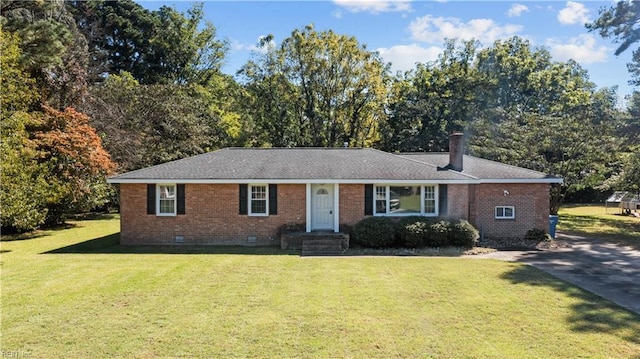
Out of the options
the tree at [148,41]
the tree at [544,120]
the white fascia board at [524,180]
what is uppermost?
the tree at [148,41]

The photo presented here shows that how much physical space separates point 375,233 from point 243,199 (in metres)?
5.43

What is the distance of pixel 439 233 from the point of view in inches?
596

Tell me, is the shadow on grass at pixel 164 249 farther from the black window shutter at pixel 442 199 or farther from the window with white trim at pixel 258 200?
the black window shutter at pixel 442 199

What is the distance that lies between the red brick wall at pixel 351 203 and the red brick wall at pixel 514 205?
199 inches

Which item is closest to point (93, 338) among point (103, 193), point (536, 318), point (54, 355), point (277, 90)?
point (54, 355)

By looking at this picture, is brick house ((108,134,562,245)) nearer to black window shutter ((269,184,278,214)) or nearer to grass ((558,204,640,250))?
black window shutter ((269,184,278,214))

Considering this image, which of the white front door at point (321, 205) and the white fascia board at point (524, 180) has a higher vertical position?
the white fascia board at point (524, 180)

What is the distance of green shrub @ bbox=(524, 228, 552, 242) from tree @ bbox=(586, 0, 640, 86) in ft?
41.6

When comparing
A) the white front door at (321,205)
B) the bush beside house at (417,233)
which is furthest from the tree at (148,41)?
the bush beside house at (417,233)

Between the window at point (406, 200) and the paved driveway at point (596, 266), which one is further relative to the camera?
the window at point (406, 200)

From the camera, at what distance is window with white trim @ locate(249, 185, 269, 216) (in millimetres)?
16250

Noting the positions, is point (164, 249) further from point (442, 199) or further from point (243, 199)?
point (442, 199)

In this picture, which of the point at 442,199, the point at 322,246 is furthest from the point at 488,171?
the point at 322,246

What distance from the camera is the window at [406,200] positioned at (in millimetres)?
16328
